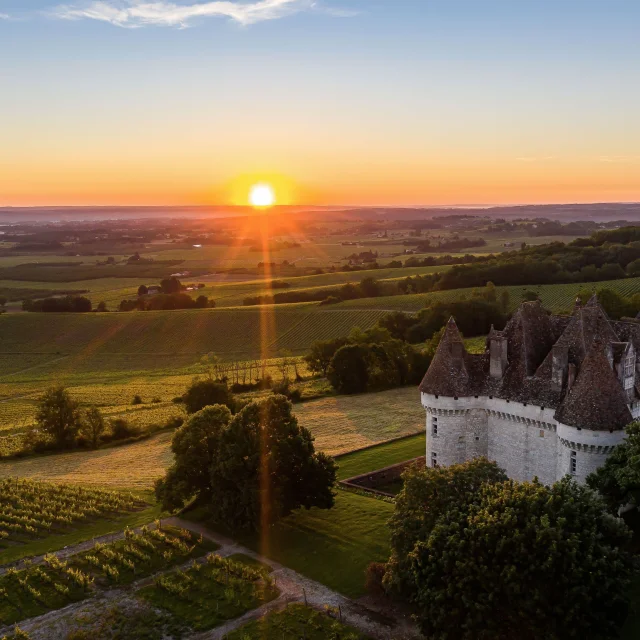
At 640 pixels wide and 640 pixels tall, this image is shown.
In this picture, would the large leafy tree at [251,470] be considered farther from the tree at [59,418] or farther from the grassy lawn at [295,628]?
the tree at [59,418]

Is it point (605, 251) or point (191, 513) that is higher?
point (605, 251)

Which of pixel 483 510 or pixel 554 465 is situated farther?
pixel 554 465

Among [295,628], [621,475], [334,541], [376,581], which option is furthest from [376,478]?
[621,475]

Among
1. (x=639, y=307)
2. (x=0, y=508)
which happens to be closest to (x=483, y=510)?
(x=0, y=508)

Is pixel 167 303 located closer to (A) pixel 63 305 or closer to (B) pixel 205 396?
(A) pixel 63 305

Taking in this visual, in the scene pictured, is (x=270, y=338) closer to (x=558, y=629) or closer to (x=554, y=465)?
(x=554, y=465)

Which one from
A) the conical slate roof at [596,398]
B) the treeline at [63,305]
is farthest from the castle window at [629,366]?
the treeline at [63,305]
